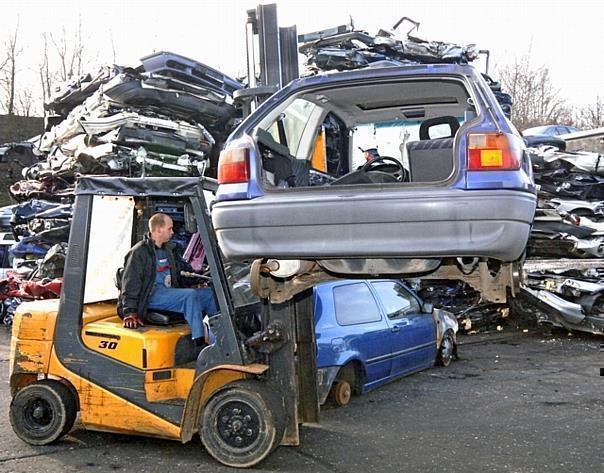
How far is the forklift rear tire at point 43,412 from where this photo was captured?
5.41 meters

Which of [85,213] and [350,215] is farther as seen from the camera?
[85,213]

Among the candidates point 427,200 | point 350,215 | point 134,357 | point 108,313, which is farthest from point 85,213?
point 427,200

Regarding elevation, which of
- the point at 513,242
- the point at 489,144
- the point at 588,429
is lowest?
the point at 588,429

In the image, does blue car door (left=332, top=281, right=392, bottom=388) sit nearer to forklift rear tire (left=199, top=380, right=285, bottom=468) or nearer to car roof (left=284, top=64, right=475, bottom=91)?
forklift rear tire (left=199, top=380, right=285, bottom=468)

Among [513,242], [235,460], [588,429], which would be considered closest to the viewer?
[513,242]

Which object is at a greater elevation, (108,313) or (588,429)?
(108,313)

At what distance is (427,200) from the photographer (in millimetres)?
3727

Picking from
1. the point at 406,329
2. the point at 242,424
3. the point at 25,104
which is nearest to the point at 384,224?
the point at 242,424

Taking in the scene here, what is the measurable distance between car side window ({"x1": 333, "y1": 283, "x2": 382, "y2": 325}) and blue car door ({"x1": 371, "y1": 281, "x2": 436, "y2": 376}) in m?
0.23

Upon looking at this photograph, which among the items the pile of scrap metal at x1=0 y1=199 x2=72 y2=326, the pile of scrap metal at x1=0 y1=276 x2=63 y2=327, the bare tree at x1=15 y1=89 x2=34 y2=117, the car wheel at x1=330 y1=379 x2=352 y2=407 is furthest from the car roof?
the bare tree at x1=15 y1=89 x2=34 y2=117

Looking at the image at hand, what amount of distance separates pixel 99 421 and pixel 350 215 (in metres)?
2.79

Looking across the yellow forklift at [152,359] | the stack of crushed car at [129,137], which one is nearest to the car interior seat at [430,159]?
the yellow forklift at [152,359]

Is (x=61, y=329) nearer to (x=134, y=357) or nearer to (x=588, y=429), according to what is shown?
(x=134, y=357)

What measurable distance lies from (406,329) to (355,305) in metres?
0.93
